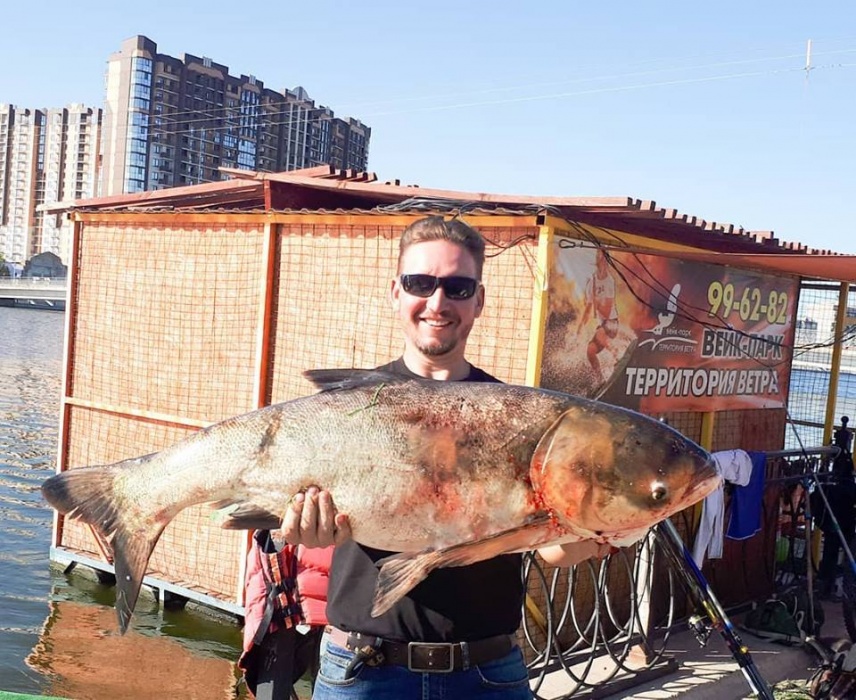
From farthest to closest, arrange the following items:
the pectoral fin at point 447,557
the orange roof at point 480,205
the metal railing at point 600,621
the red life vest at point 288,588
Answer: the orange roof at point 480,205 < the metal railing at point 600,621 < the red life vest at point 288,588 < the pectoral fin at point 447,557

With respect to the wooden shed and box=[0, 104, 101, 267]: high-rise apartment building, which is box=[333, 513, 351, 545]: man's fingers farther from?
box=[0, 104, 101, 267]: high-rise apartment building

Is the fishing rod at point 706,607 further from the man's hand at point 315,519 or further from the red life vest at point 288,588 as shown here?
the man's hand at point 315,519


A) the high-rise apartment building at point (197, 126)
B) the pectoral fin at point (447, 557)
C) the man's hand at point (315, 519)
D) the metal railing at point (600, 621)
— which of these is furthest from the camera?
the high-rise apartment building at point (197, 126)

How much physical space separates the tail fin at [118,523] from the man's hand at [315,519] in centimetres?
49

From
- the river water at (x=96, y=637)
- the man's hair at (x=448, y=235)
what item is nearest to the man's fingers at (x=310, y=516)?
the man's hair at (x=448, y=235)

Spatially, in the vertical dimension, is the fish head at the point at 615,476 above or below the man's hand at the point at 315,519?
above

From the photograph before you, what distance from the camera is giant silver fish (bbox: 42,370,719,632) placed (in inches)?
94.0

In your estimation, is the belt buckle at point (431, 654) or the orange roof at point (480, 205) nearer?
the belt buckle at point (431, 654)

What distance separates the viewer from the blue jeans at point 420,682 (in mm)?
2725

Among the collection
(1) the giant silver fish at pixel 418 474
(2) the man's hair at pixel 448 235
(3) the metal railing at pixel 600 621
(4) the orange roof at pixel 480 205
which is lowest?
(3) the metal railing at pixel 600 621

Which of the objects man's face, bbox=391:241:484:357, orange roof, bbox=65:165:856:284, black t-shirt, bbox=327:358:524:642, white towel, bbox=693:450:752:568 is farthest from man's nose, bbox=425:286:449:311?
white towel, bbox=693:450:752:568

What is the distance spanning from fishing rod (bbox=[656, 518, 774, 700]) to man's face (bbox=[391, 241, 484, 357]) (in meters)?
3.55

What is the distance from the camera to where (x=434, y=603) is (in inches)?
108

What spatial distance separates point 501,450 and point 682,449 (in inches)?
19.6
